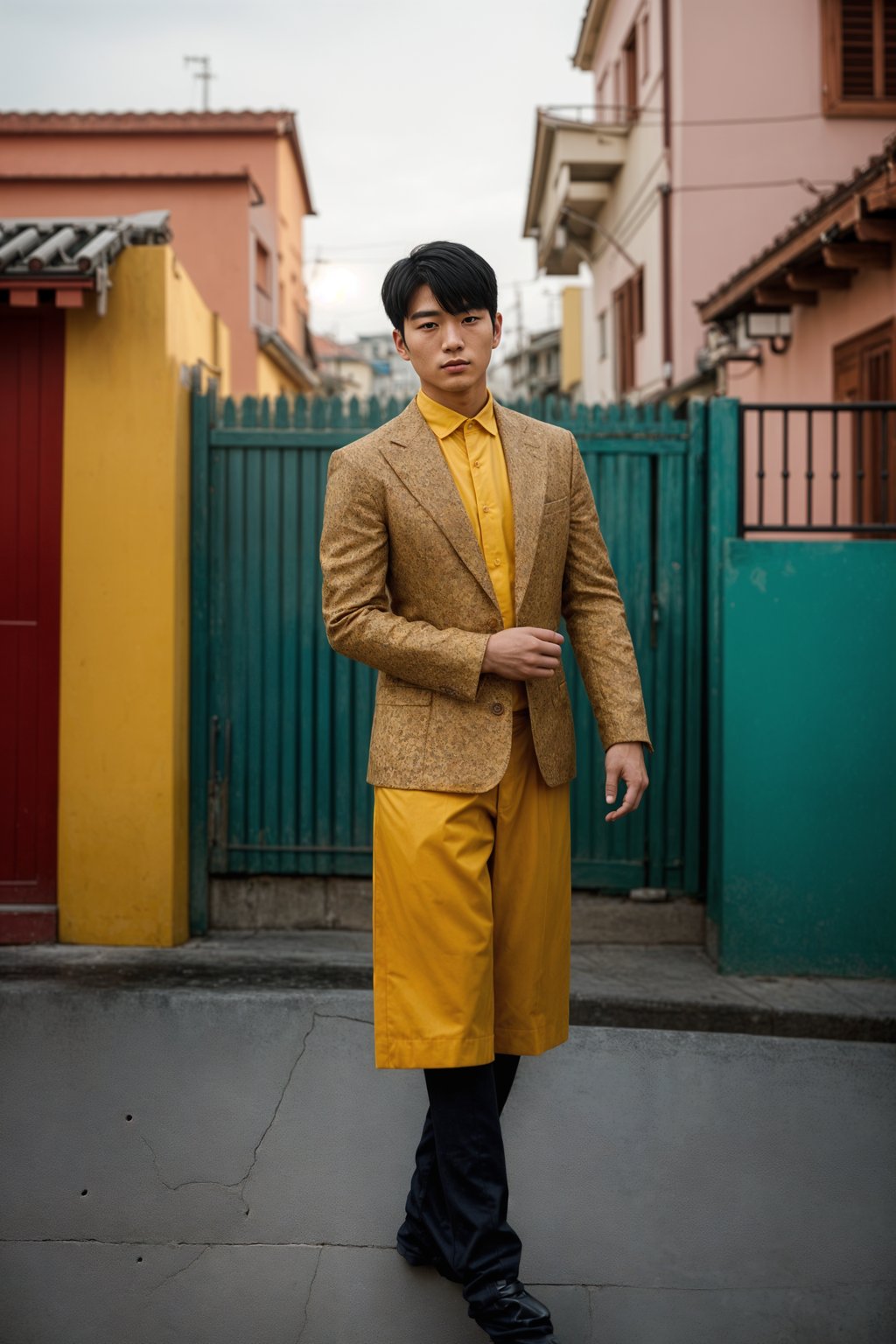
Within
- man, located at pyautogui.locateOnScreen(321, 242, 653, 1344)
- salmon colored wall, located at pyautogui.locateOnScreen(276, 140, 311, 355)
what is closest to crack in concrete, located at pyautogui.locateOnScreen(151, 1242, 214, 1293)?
man, located at pyautogui.locateOnScreen(321, 242, 653, 1344)

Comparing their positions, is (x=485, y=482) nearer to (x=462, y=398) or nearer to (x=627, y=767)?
(x=462, y=398)

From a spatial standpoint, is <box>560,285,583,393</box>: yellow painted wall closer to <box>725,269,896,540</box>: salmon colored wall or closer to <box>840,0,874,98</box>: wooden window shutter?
<box>840,0,874,98</box>: wooden window shutter

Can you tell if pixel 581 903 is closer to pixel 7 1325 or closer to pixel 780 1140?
pixel 780 1140

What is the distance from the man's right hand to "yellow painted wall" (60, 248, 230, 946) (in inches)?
128

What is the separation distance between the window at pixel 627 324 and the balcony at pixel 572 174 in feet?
3.49

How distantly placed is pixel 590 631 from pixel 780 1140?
69.1 inches

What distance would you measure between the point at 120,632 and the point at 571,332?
70.8 ft

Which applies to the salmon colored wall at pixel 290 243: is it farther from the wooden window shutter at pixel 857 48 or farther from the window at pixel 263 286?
the wooden window shutter at pixel 857 48

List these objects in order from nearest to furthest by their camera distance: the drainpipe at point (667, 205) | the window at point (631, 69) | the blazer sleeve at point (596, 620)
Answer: the blazer sleeve at point (596, 620) → the drainpipe at point (667, 205) → the window at point (631, 69)

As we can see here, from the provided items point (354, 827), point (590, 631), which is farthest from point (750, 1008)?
point (590, 631)

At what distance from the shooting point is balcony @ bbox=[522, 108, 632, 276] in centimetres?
1628

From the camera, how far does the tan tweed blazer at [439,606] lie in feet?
9.42

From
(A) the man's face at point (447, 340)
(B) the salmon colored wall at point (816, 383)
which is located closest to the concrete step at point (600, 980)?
(A) the man's face at point (447, 340)

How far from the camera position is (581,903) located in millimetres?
5992
